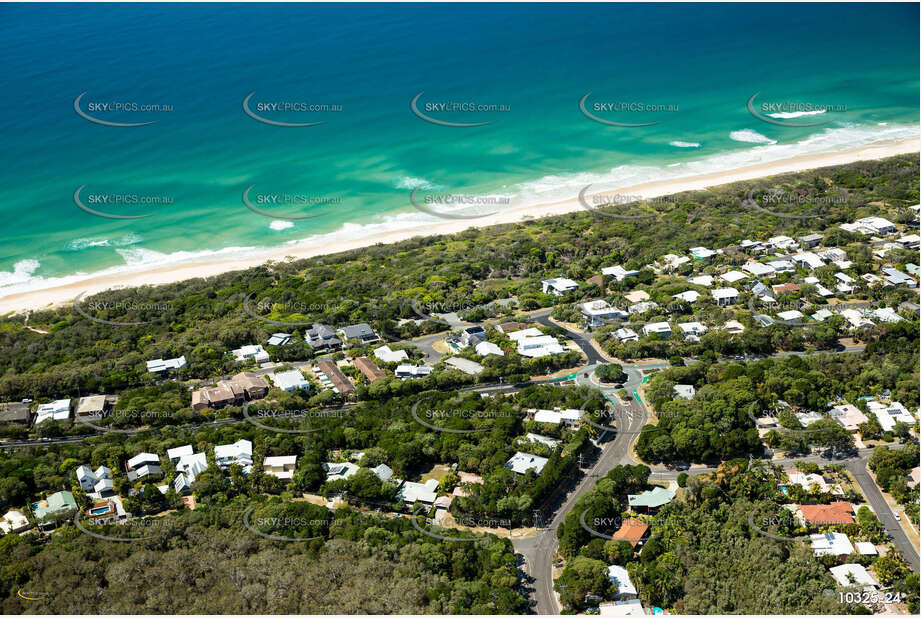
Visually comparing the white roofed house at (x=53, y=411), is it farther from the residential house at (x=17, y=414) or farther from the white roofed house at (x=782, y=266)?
the white roofed house at (x=782, y=266)

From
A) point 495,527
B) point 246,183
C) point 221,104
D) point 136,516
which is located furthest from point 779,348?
point 221,104

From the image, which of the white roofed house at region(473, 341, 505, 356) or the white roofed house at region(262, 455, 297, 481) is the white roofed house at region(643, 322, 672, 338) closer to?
the white roofed house at region(473, 341, 505, 356)

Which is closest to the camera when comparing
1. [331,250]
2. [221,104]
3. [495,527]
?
[495,527]

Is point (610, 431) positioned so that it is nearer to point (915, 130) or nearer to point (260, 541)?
point (260, 541)

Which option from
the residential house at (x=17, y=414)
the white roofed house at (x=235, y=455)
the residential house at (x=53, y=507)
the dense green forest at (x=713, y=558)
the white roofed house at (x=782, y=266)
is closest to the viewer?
the dense green forest at (x=713, y=558)

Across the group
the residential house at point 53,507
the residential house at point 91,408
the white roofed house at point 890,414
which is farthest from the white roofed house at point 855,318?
the residential house at point 91,408
